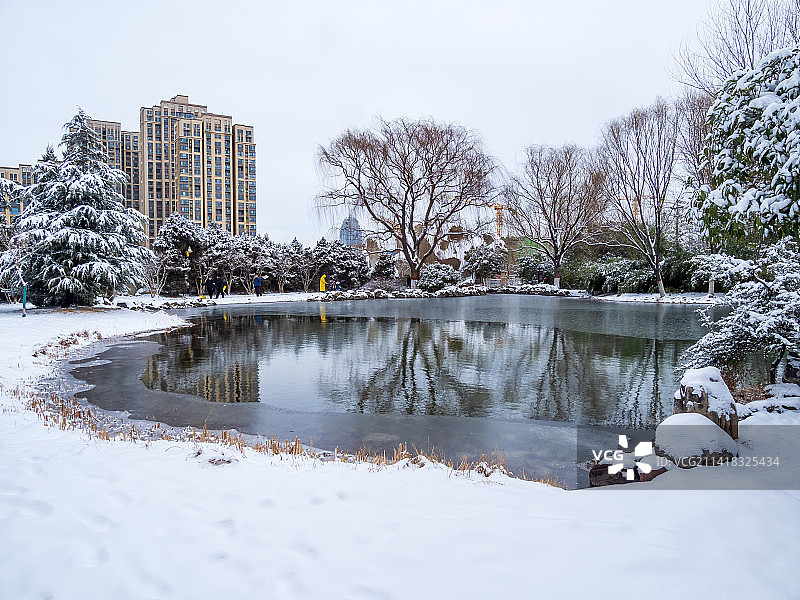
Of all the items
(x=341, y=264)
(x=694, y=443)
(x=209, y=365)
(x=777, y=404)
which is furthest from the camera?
(x=341, y=264)

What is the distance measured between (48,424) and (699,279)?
91.2 ft

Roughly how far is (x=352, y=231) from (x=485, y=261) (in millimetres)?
13370

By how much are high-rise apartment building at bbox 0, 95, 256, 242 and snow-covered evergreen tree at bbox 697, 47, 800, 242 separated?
3946 inches

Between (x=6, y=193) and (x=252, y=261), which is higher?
(x=6, y=193)

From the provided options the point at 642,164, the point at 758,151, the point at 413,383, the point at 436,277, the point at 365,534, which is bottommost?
the point at 413,383

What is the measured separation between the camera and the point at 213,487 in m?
3.07

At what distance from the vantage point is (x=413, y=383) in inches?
291

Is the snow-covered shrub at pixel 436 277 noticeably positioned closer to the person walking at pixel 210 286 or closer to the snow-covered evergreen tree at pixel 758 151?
the person walking at pixel 210 286

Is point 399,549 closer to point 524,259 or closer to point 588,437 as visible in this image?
point 588,437

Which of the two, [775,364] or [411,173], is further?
[411,173]

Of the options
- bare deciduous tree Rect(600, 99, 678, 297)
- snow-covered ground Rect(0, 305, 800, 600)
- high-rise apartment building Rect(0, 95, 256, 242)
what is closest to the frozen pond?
snow-covered ground Rect(0, 305, 800, 600)

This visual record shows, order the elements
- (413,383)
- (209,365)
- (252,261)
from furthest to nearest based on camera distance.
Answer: (252,261) → (209,365) → (413,383)

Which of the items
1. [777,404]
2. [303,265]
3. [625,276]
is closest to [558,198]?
[625,276]

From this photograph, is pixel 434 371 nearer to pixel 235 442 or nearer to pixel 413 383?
pixel 413 383
